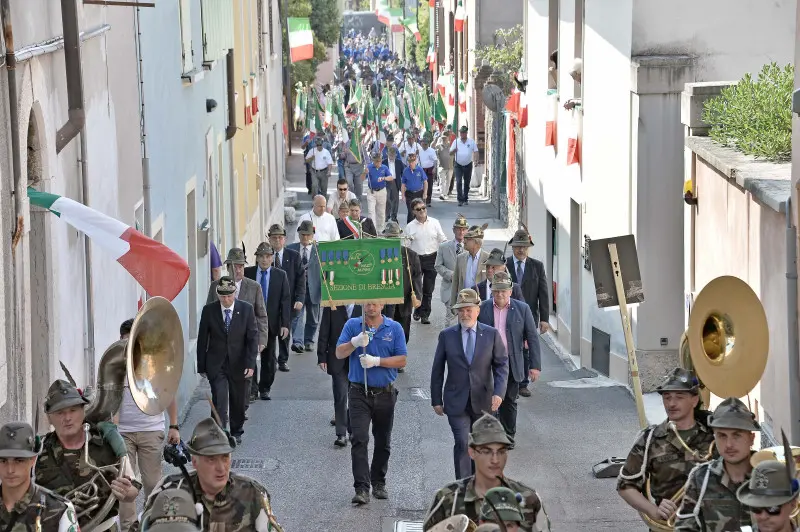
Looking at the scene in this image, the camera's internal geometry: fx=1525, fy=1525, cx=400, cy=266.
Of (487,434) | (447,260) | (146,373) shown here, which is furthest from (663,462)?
(447,260)

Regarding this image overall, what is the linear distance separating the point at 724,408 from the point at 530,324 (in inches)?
253

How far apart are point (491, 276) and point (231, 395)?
280 centimetres

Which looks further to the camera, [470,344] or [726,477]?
[470,344]

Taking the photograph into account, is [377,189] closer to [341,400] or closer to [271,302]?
[271,302]

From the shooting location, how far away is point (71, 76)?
37.0ft

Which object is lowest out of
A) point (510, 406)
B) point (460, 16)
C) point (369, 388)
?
point (510, 406)

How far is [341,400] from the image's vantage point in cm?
1450

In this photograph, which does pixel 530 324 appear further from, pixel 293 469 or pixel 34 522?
pixel 34 522

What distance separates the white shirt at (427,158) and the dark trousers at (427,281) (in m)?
15.1

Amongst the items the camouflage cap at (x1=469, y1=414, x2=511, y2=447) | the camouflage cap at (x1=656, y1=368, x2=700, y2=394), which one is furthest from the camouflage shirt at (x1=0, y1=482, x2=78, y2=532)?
the camouflage cap at (x1=656, y1=368, x2=700, y2=394)

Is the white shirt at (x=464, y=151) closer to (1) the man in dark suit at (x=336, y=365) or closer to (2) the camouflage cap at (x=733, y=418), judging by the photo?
(1) the man in dark suit at (x=336, y=365)

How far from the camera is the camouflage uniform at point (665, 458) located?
348 inches

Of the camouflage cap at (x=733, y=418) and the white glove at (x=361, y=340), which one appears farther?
the white glove at (x=361, y=340)

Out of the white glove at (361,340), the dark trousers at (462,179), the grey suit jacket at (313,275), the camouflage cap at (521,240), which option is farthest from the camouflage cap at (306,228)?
the dark trousers at (462,179)
